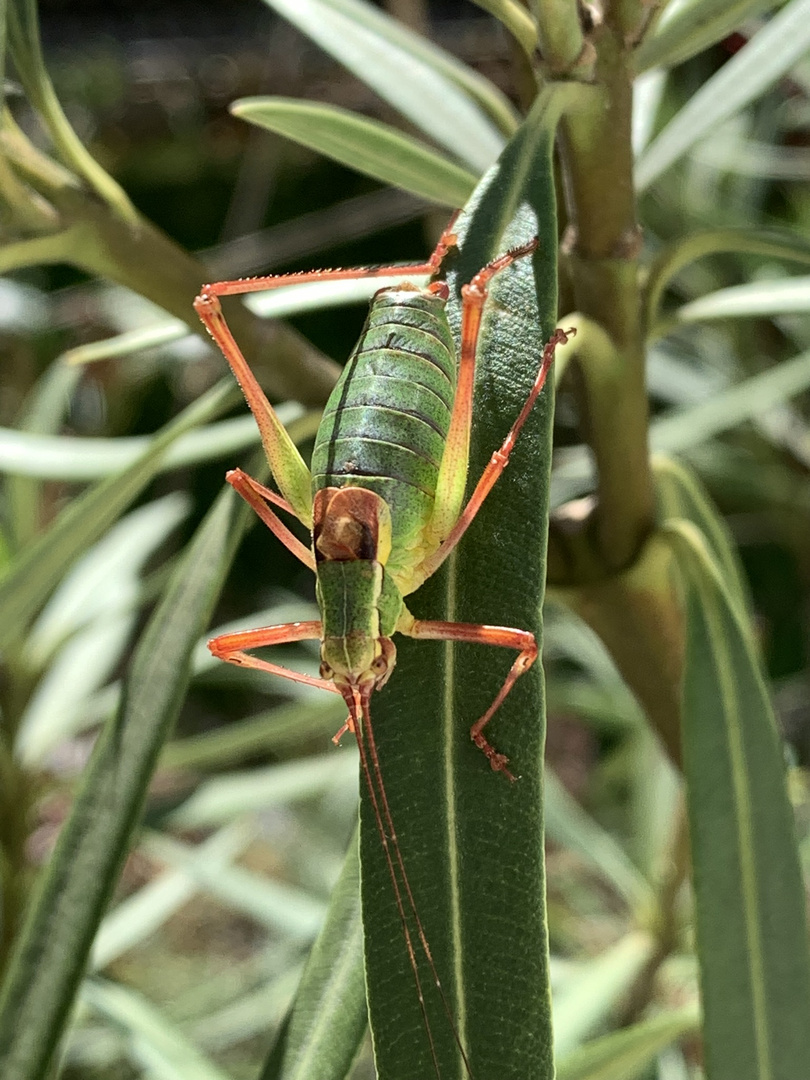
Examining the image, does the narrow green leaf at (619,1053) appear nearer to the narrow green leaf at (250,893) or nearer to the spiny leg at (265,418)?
the spiny leg at (265,418)

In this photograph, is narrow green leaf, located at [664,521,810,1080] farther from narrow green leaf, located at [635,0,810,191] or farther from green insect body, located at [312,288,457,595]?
narrow green leaf, located at [635,0,810,191]

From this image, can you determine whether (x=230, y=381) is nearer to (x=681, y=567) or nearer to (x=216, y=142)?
(x=681, y=567)

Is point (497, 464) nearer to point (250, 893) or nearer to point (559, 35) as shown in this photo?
point (559, 35)

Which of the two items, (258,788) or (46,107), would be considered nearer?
(46,107)

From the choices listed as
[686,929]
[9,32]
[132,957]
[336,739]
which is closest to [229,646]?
[336,739]

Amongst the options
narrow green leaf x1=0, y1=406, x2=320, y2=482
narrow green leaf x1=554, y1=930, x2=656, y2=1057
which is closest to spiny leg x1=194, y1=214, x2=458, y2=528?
narrow green leaf x1=0, y1=406, x2=320, y2=482

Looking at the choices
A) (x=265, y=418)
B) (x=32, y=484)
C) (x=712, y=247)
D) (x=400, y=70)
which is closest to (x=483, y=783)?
(x=265, y=418)

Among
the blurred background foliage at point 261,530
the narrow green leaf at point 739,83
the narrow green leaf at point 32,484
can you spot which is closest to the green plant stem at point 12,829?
the blurred background foliage at point 261,530
